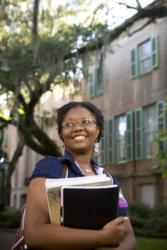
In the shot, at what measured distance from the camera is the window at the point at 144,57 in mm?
18609

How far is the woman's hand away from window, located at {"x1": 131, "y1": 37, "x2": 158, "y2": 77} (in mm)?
16923

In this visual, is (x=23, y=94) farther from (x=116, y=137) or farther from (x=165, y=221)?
(x=165, y=221)

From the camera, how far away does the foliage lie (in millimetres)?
11995

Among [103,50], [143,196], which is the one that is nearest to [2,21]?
[103,50]

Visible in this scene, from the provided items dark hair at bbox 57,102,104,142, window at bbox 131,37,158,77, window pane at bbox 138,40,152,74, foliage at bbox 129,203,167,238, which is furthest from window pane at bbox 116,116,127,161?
dark hair at bbox 57,102,104,142

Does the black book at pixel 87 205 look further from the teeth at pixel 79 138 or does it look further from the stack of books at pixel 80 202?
the teeth at pixel 79 138

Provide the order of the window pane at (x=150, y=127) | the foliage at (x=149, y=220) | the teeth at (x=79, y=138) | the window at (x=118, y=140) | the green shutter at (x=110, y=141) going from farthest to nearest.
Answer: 1. the green shutter at (x=110, y=141)
2. the window at (x=118, y=140)
3. the window pane at (x=150, y=127)
4. the foliage at (x=149, y=220)
5. the teeth at (x=79, y=138)

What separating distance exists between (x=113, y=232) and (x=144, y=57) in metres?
17.8

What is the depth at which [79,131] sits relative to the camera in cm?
221

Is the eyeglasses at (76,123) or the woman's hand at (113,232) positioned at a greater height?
the eyeglasses at (76,123)

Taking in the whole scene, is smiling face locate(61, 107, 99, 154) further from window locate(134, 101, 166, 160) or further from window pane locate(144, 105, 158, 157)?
window pane locate(144, 105, 158, 157)

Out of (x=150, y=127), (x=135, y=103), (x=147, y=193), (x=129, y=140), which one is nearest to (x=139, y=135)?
(x=150, y=127)

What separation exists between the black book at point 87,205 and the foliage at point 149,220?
33.1ft

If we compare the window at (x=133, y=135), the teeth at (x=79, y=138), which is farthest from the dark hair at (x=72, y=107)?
the window at (x=133, y=135)
